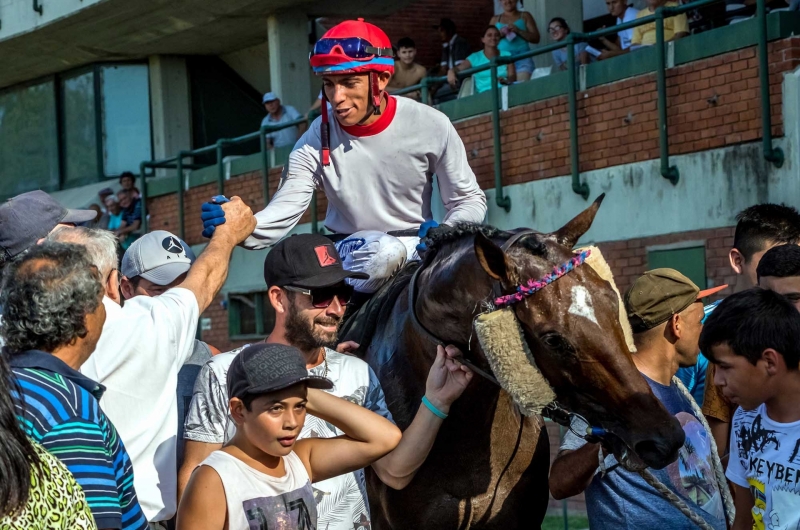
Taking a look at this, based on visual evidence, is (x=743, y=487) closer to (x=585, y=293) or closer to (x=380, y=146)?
(x=585, y=293)

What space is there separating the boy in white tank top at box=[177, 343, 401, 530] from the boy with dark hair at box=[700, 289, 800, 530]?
1352mm

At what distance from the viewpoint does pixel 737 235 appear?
5.57 metres

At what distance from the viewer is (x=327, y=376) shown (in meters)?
4.17

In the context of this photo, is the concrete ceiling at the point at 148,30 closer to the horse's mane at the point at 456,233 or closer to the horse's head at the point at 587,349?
the horse's mane at the point at 456,233

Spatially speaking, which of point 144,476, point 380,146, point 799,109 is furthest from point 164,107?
point 144,476

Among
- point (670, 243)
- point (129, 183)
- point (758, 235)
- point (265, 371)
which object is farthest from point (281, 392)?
point (129, 183)

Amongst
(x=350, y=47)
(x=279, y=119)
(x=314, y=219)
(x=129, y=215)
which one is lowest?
(x=314, y=219)

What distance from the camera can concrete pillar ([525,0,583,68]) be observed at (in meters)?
14.4

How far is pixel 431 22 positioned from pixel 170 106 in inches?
208

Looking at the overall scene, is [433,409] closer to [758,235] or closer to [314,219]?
[758,235]

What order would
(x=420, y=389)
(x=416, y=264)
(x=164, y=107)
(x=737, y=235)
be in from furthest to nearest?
(x=164, y=107) → (x=737, y=235) → (x=416, y=264) → (x=420, y=389)

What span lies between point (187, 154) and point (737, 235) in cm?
1476

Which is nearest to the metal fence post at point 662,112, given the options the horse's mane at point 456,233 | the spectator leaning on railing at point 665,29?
the spectator leaning on railing at point 665,29

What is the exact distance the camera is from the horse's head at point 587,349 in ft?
11.6
